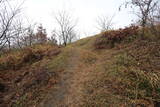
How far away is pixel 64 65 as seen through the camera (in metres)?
7.20

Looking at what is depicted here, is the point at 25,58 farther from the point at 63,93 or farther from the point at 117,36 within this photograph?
the point at 117,36

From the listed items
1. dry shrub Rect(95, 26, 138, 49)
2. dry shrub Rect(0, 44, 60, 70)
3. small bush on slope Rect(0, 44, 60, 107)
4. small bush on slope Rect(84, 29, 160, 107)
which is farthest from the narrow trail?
dry shrub Rect(95, 26, 138, 49)

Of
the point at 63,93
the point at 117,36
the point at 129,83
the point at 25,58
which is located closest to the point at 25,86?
the point at 63,93

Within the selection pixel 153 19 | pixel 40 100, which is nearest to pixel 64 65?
pixel 40 100

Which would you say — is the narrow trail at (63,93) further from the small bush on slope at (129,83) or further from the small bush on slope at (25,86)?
the small bush on slope at (129,83)

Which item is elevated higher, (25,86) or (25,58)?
(25,58)

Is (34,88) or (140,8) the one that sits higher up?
(140,8)

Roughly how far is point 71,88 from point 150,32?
629cm

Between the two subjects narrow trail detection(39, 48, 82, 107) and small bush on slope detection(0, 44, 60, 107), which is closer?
narrow trail detection(39, 48, 82, 107)

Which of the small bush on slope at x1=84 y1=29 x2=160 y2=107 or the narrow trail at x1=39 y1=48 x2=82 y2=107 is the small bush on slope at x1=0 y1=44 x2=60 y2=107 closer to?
the narrow trail at x1=39 y1=48 x2=82 y2=107

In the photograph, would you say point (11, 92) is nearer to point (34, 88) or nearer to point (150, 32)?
point (34, 88)

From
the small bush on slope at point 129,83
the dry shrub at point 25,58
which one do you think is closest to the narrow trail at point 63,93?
the small bush on slope at point 129,83

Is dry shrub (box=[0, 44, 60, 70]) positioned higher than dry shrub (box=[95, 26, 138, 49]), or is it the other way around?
dry shrub (box=[95, 26, 138, 49])

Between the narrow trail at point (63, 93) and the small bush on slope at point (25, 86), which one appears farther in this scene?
the small bush on slope at point (25, 86)
